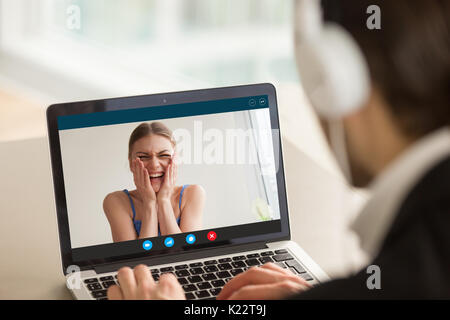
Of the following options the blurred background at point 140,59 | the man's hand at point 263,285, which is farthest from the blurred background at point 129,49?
the man's hand at point 263,285

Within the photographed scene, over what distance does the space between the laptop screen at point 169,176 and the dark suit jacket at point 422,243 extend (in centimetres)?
50

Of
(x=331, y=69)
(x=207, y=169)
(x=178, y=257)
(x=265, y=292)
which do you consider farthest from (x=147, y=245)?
(x=331, y=69)

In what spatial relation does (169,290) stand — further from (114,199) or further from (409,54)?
(409,54)

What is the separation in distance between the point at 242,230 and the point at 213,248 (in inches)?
2.2

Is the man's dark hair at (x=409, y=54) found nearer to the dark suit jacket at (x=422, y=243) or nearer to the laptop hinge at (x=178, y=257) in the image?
the dark suit jacket at (x=422, y=243)

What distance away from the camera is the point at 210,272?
1.10 m

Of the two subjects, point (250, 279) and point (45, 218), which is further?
point (45, 218)

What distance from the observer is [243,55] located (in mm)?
3031

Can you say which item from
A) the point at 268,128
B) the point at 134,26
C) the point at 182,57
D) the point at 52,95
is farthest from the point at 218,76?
the point at 268,128

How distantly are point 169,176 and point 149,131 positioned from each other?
0.26 feet

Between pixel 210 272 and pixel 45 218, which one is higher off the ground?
pixel 45 218

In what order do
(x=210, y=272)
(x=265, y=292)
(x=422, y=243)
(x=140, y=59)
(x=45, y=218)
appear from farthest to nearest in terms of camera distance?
1. (x=140, y=59)
2. (x=45, y=218)
3. (x=210, y=272)
4. (x=265, y=292)
5. (x=422, y=243)

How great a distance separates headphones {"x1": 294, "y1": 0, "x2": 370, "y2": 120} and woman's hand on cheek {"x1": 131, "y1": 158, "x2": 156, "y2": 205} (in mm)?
389

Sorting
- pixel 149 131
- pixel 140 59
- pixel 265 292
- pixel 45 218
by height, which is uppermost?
pixel 140 59
